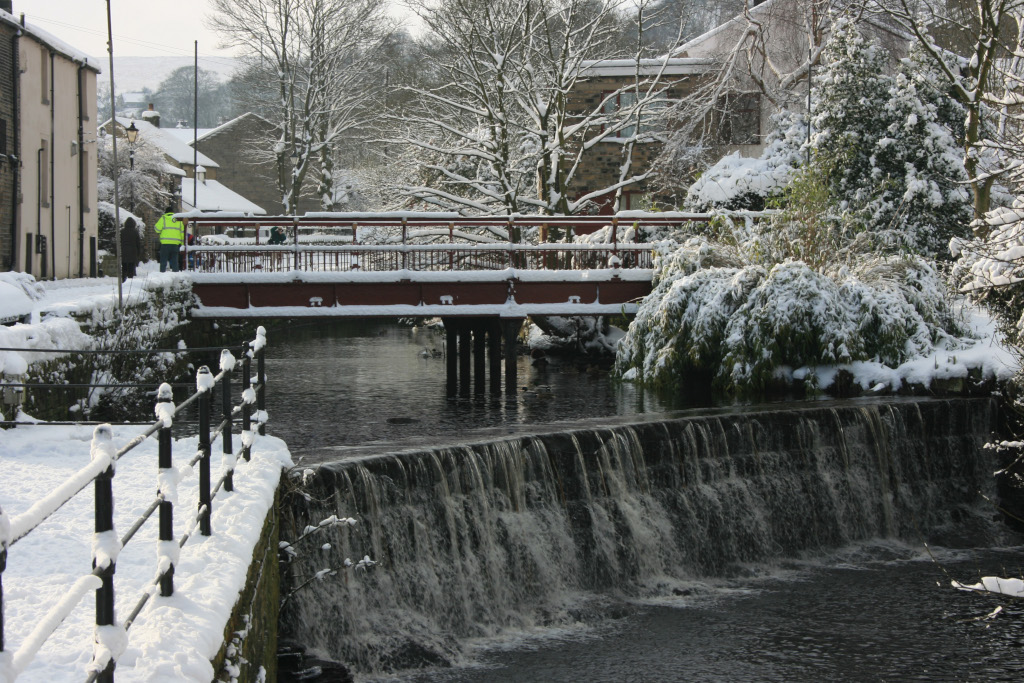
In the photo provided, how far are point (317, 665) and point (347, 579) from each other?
1081 millimetres

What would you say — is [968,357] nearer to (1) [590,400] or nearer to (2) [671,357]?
(2) [671,357]

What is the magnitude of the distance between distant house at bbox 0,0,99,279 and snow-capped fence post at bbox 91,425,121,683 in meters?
20.3

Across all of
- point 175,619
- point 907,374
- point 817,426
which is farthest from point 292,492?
point 907,374

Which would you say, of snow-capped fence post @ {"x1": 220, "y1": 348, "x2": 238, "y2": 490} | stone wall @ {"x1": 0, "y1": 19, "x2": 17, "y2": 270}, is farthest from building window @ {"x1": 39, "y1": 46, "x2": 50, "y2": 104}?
snow-capped fence post @ {"x1": 220, "y1": 348, "x2": 238, "y2": 490}

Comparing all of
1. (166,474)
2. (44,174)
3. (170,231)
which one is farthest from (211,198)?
(166,474)

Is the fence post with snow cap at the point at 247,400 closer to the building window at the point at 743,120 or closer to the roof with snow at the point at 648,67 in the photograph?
the roof with snow at the point at 648,67

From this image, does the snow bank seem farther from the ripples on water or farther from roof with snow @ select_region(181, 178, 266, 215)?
roof with snow @ select_region(181, 178, 266, 215)

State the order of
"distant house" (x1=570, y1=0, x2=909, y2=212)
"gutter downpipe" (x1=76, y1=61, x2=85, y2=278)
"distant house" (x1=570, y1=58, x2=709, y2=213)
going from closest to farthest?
"gutter downpipe" (x1=76, y1=61, x2=85, y2=278) → "distant house" (x1=570, y1=0, x2=909, y2=212) → "distant house" (x1=570, y1=58, x2=709, y2=213)

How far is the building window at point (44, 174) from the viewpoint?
78.8 ft

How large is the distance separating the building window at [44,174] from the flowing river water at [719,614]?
1197cm

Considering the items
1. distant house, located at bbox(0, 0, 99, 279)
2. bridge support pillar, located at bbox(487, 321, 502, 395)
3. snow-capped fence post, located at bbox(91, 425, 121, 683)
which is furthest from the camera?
distant house, located at bbox(0, 0, 99, 279)

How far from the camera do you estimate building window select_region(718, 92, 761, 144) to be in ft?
106

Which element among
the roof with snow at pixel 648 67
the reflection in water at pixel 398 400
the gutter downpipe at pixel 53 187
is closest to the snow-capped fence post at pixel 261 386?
the reflection in water at pixel 398 400

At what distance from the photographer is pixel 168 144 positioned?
54.9 meters
